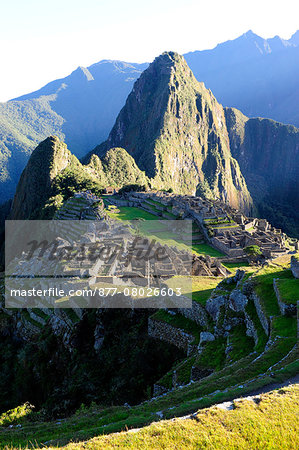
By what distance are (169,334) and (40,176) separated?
333ft

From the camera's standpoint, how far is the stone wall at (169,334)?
1344cm

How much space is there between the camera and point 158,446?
5.84m

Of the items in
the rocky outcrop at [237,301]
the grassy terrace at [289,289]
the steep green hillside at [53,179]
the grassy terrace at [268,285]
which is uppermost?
the grassy terrace at [289,289]

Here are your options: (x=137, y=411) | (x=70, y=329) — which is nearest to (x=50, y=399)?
(x=70, y=329)

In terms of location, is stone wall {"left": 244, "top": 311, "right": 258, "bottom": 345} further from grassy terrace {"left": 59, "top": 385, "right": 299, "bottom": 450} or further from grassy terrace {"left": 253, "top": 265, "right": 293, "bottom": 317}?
grassy terrace {"left": 59, "top": 385, "right": 299, "bottom": 450}

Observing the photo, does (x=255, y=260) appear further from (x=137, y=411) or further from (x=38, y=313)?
(x=137, y=411)

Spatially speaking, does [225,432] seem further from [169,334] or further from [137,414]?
[169,334]

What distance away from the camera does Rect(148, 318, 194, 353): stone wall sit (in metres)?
13.4

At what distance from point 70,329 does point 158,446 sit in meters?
11.0

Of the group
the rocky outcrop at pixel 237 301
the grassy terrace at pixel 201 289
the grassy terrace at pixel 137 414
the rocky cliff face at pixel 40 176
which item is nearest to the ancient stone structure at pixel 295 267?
the rocky outcrop at pixel 237 301

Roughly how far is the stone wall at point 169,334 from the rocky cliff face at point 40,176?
299 feet

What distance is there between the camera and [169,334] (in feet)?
45.5

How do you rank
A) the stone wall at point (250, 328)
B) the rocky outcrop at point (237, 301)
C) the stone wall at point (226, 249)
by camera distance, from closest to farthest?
1. the stone wall at point (250, 328)
2. the rocky outcrop at point (237, 301)
3. the stone wall at point (226, 249)

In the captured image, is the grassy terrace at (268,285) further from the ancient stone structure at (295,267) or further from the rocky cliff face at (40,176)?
the rocky cliff face at (40,176)
